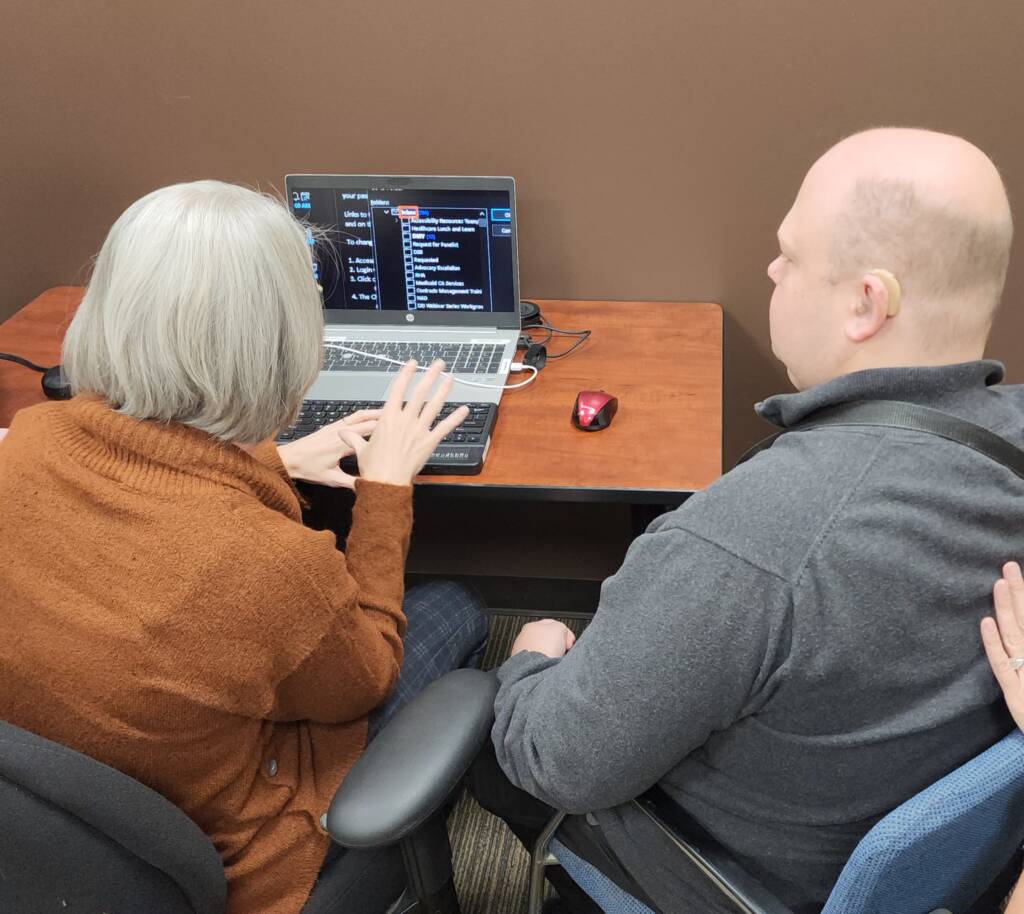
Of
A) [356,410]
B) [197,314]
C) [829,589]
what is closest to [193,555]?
[197,314]

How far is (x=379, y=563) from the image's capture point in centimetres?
126

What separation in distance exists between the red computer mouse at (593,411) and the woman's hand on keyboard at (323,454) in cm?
33

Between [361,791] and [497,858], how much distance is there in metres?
0.85

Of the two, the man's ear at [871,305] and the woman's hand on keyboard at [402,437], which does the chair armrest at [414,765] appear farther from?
the man's ear at [871,305]

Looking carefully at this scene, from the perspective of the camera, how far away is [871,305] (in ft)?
3.12

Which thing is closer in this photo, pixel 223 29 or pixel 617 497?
pixel 617 497

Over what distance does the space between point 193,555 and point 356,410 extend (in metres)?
0.70

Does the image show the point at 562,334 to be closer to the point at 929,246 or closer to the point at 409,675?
the point at 409,675

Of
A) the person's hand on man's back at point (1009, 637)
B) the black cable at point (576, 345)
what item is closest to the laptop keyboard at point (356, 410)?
the black cable at point (576, 345)

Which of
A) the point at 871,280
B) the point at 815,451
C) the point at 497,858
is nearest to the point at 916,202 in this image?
the point at 871,280

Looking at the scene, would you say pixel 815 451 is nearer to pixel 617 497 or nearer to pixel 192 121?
pixel 617 497

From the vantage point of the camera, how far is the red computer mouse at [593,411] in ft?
5.21

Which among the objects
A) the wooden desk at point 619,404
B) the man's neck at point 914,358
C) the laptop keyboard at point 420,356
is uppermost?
the man's neck at point 914,358

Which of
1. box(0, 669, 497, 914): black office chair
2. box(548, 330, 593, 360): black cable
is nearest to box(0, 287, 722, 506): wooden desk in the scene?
box(548, 330, 593, 360): black cable
